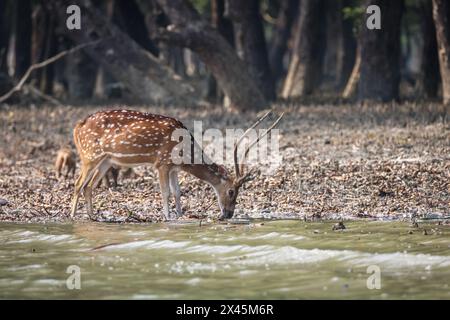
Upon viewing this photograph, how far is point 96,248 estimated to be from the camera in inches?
494

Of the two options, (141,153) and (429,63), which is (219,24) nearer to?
(429,63)

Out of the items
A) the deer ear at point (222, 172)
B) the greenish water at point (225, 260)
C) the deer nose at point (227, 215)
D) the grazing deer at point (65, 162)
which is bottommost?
the greenish water at point (225, 260)

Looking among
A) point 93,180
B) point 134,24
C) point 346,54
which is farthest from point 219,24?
point 93,180

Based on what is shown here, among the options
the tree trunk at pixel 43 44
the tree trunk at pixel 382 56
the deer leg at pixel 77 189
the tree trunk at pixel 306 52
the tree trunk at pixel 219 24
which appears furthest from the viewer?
the tree trunk at pixel 43 44

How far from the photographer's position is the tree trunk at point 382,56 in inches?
1014

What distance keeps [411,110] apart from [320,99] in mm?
6370

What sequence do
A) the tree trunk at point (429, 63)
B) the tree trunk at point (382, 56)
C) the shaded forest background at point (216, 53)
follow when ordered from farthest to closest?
1. the tree trunk at point (429, 63)
2. the tree trunk at point (382, 56)
3. the shaded forest background at point (216, 53)

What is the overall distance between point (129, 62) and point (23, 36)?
28.1 feet

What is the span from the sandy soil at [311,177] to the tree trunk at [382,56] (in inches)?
99.3

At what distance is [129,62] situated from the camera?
28.1 m

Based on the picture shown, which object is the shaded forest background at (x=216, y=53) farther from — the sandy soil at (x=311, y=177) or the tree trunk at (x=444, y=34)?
the sandy soil at (x=311, y=177)

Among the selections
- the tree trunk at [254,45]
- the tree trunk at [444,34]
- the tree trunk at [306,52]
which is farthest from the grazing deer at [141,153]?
A: the tree trunk at [306,52]

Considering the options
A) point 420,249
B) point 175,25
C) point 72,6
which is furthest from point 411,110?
point 420,249
